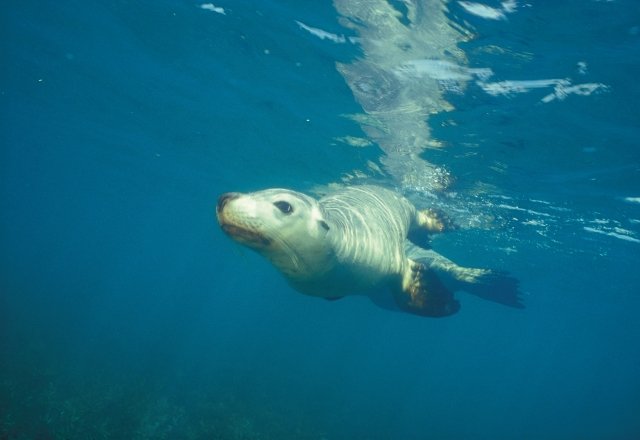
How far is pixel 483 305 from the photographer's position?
48.1 m

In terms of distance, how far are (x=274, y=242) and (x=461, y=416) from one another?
124 feet

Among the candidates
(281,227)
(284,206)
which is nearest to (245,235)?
(281,227)

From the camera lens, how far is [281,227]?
3.51m

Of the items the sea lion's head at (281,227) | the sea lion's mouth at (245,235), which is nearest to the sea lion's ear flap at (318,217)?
the sea lion's head at (281,227)

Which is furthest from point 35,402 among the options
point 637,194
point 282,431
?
point 637,194

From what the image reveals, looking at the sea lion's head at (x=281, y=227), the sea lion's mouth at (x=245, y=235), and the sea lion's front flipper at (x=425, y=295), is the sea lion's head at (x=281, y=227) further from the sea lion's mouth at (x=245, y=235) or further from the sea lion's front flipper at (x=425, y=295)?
the sea lion's front flipper at (x=425, y=295)

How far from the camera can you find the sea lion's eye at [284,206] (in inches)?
138

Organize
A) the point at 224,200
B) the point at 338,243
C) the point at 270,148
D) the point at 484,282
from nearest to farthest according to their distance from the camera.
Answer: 1. the point at 224,200
2. the point at 338,243
3. the point at 484,282
4. the point at 270,148

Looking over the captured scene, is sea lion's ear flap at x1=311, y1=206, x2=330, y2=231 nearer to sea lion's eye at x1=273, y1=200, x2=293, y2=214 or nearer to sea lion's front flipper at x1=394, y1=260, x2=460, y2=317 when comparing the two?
sea lion's eye at x1=273, y1=200, x2=293, y2=214

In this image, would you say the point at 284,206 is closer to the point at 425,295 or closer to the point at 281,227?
the point at 281,227

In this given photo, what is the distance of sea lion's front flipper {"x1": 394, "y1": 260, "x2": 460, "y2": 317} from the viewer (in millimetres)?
6086

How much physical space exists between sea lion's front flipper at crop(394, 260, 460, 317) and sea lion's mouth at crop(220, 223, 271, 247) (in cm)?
328

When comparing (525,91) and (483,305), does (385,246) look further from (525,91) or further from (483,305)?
(483,305)

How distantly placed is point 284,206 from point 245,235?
16.3 inches
